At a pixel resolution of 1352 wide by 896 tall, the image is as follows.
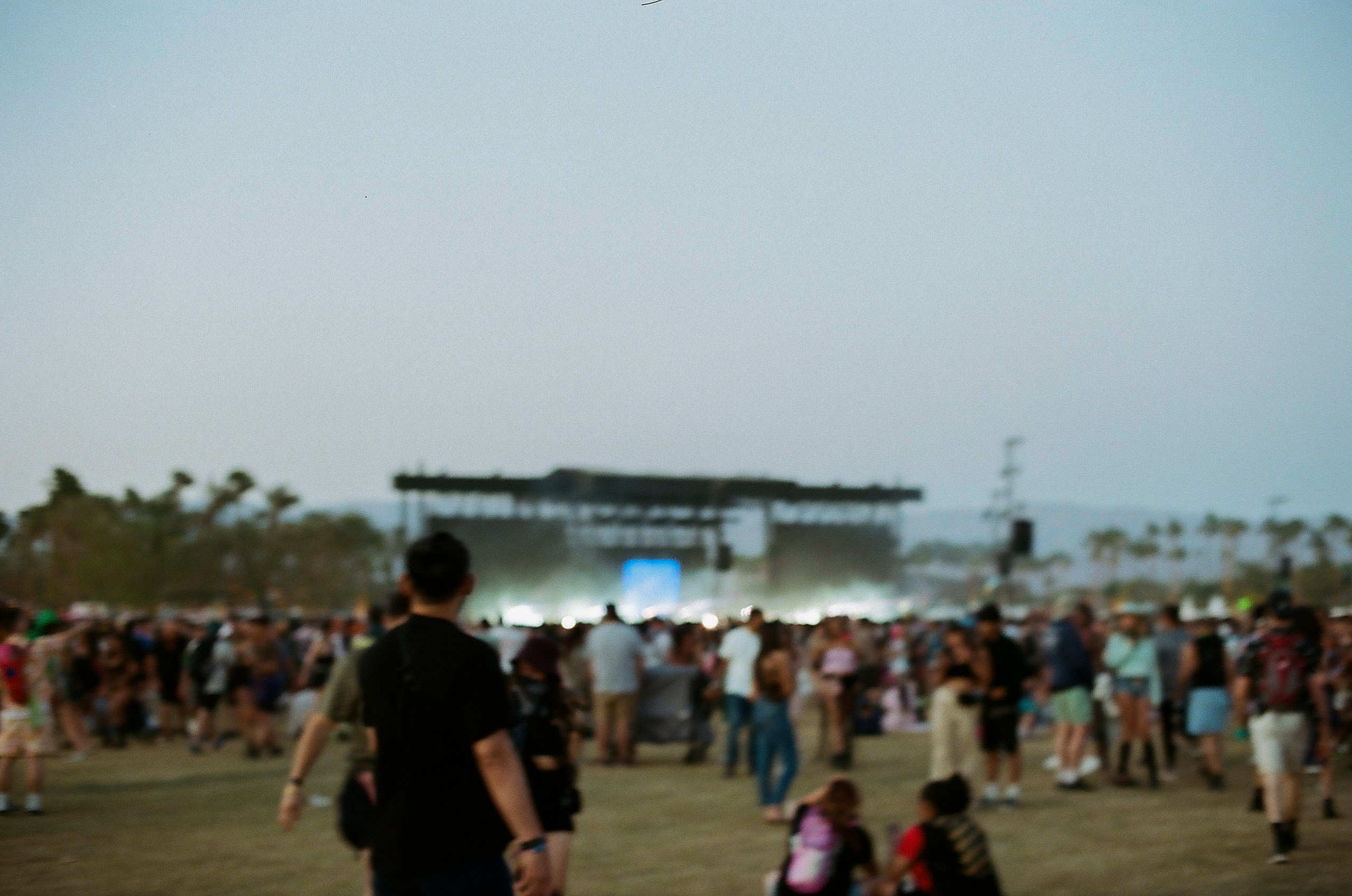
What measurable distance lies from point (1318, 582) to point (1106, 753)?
6757 centimetres

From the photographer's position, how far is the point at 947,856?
6180 mm

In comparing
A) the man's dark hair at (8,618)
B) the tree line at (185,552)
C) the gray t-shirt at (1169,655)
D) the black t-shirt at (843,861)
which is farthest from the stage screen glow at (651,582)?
the black t-shirt at (843,861)

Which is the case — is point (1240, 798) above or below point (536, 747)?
below

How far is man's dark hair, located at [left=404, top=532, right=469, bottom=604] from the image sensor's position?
3.84 m

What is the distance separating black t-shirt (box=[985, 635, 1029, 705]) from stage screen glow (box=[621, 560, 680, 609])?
38.6 m

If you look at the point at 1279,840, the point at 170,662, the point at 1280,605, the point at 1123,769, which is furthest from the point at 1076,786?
the point at 170,662

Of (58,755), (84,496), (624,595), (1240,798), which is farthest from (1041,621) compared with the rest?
(84,496)

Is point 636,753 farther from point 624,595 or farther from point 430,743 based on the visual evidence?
point 624,595

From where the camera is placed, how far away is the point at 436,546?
392 centimetres

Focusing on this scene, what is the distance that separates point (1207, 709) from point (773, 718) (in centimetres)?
444

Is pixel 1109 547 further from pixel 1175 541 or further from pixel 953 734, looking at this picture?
pixel 953 734

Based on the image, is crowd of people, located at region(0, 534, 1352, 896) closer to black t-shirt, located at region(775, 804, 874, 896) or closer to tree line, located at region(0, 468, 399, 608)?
black t-shirt, located at region(775, 804, 874, 896)

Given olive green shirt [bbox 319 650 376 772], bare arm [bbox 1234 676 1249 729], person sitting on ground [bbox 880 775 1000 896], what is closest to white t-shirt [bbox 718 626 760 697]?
bare arm [bbox 1234 676 1249 729]

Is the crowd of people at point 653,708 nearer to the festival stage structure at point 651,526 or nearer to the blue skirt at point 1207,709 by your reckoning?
the blue skirt at point 1207,709
